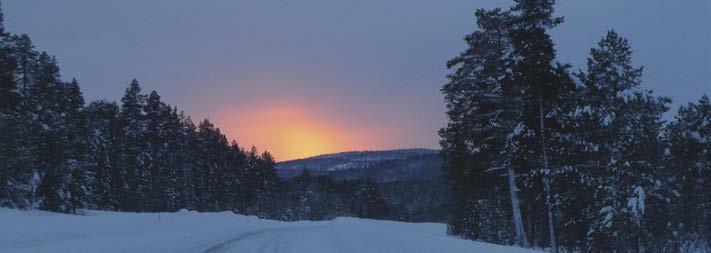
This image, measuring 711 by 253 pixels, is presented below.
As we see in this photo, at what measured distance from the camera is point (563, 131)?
25750 millimetres

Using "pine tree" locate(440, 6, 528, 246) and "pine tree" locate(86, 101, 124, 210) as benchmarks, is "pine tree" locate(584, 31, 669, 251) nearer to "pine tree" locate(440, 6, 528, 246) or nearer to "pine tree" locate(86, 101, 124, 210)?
"pine tree" locate(440, 6, 528, 246)

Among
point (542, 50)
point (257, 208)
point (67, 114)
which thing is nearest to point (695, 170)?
point (542, 50)

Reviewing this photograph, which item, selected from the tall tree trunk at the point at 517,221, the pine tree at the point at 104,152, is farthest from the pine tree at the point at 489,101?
the pine tree at the point at 104,152

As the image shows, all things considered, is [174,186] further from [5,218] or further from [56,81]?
[5,218]

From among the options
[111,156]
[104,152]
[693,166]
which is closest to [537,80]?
[693,166]

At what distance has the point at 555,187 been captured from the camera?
2733 cm

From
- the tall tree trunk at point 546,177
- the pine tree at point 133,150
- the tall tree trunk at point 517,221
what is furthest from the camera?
A: the pine tree at point 133,150

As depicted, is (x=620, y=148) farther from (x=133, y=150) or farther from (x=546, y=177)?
(x=133, y=150)

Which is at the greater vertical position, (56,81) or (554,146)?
(56,81)

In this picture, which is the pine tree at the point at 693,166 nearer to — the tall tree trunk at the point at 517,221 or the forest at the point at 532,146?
the forest at the point at 532,146

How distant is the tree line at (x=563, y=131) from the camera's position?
25.6 m

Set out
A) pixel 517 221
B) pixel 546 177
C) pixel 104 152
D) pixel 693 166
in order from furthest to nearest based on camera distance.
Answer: pixel 104 152 → pixel 693 166 → pixel 517 221 → pixel 546 177

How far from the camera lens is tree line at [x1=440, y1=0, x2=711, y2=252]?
2565cm

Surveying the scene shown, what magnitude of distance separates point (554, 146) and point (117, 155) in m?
45.9
